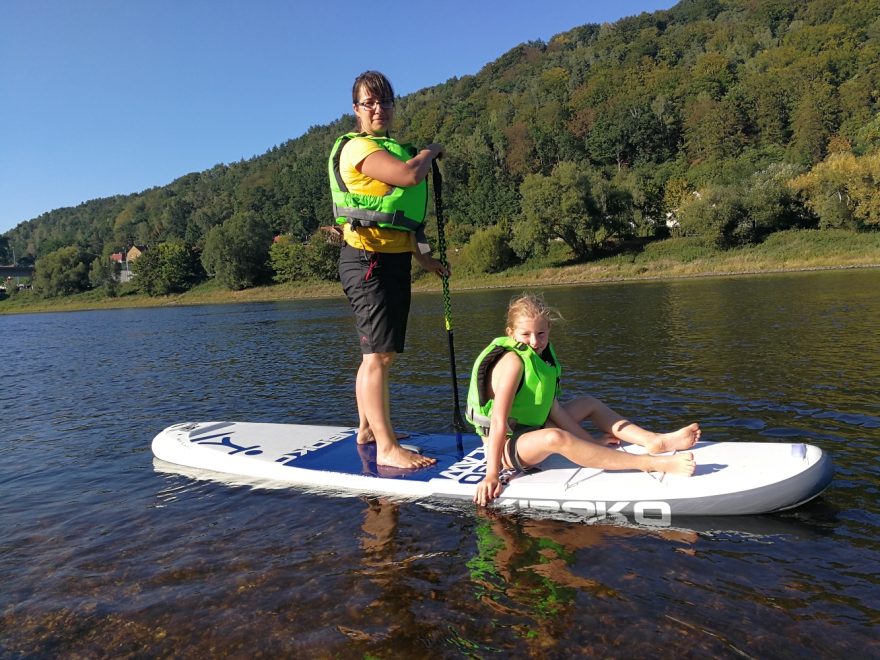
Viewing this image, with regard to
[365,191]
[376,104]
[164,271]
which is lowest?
[365,191]

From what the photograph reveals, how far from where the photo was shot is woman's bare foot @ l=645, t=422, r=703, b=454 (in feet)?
16.3

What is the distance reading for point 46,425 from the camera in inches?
420

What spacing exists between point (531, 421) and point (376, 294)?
1896mm

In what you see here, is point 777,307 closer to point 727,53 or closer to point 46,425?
point 46,425

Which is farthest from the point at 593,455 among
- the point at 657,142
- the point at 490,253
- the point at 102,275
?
the point at 102,275

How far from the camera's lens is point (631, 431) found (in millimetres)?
5516

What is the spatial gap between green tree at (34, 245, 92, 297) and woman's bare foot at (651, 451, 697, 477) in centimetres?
12355

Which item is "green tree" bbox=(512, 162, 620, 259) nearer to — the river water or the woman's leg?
the river water

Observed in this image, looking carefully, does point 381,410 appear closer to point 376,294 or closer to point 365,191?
point 376,294

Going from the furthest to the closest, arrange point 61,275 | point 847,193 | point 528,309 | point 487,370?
point 61,275 < point 847,193 < point 487,370 < point 528,309

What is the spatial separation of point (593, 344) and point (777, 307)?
960 centimetres

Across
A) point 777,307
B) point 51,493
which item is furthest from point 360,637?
point 777,307

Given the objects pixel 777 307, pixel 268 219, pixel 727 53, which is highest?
pixel 727 53

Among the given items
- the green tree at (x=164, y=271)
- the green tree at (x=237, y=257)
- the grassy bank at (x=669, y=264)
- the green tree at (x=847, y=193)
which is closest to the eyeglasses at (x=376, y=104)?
the grassy bank at (x=669, y=264)
